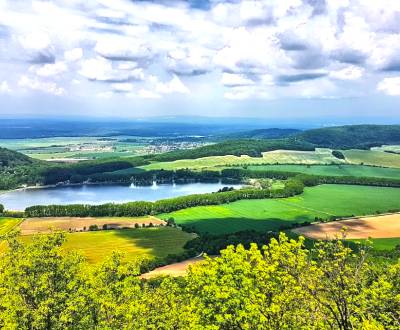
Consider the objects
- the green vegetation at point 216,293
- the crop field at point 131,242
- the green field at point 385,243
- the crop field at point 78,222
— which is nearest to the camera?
the green vegetation at point 216,293

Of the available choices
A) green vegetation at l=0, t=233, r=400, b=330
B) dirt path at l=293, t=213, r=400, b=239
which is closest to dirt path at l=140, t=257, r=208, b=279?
dirt path at l=293, t=213, r=400, b=239

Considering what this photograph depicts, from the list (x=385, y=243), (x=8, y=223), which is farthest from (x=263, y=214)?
(x=8, y=223)

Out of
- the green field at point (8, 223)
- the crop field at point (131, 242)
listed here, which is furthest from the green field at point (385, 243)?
the green field at point (8, 223)

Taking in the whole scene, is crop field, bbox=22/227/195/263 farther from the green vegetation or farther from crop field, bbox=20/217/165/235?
the green vegetation

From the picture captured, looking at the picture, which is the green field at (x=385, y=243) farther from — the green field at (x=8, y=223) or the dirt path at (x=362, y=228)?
the green field at (x=8, y=223)

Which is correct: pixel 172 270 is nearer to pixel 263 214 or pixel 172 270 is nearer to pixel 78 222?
pixel 78 222

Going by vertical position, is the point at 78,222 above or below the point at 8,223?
below
